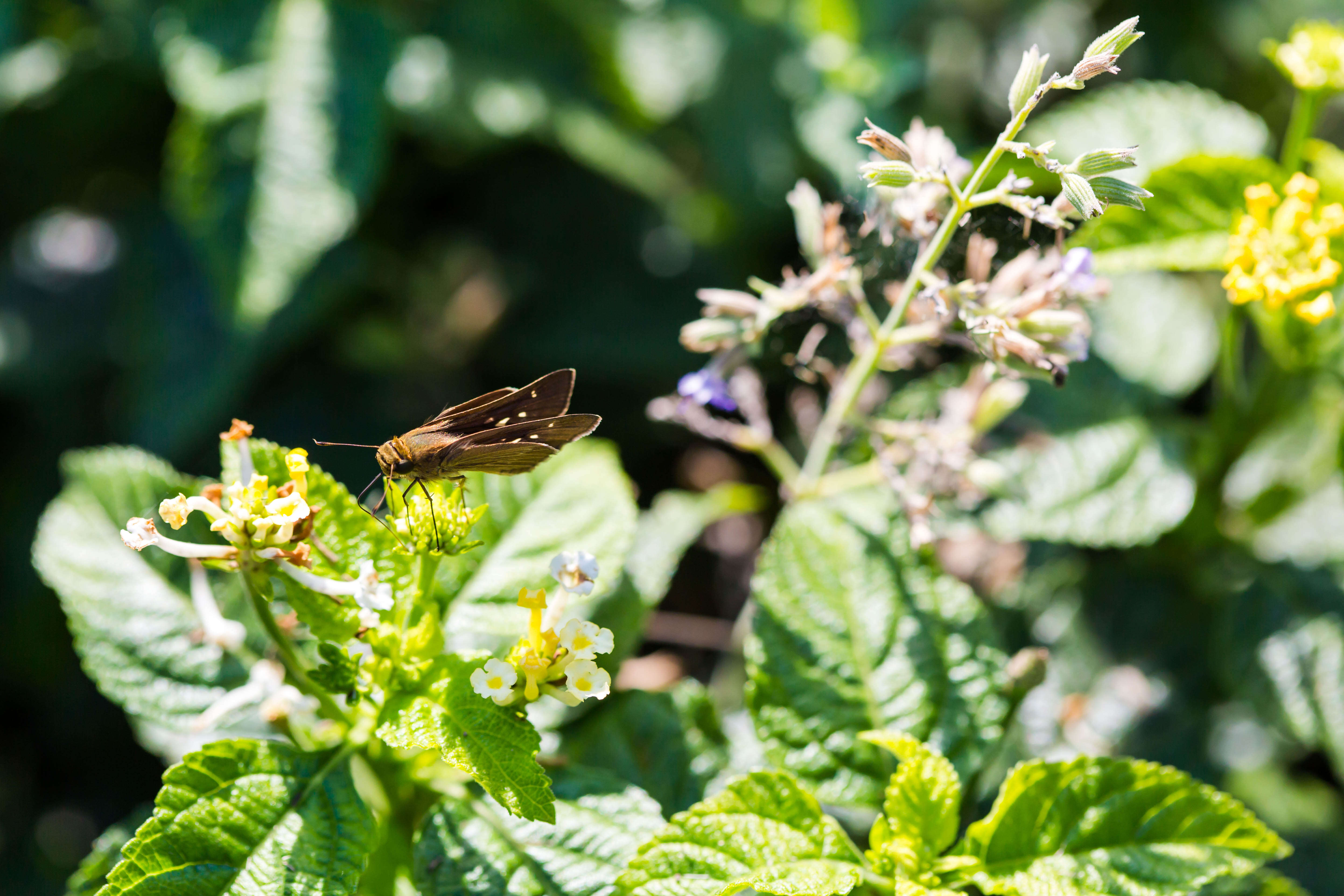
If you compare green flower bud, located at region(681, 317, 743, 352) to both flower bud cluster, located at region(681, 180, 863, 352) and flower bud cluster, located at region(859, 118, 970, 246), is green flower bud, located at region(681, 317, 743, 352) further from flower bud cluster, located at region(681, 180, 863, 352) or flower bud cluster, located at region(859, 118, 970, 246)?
flower bud cluster, located at region(859, 118, 970, 246)

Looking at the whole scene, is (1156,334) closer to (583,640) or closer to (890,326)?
(890,326)

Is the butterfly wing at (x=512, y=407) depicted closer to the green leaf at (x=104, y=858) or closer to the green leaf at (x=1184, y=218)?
the green leaf at (x=104, y=858)

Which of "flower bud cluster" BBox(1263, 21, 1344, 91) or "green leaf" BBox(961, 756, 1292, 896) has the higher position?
"flower bud cluster" BBox(1263, 21, 1344, 91)

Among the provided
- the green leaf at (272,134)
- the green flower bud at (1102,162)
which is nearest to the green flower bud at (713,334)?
the green flower bud at (1102,162)

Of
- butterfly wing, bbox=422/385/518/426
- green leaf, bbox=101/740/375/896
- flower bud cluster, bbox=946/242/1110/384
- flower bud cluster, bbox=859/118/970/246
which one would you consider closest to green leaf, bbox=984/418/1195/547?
flower bud cluster, bbox=946/242/1110/384

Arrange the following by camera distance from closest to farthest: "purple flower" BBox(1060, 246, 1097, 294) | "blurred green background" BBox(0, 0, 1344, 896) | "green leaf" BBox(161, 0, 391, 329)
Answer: "purple flower" BBox(1060, 246, 1097, 294) → "green leaf" BBox(161, 0, 391, 329) → "blurred green background" BBox(0, 0, 1344, 896)

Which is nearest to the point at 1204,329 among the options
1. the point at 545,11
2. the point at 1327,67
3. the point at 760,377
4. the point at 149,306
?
the point at 1327,67

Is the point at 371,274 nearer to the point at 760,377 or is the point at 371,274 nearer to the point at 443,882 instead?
the point at 760,377
